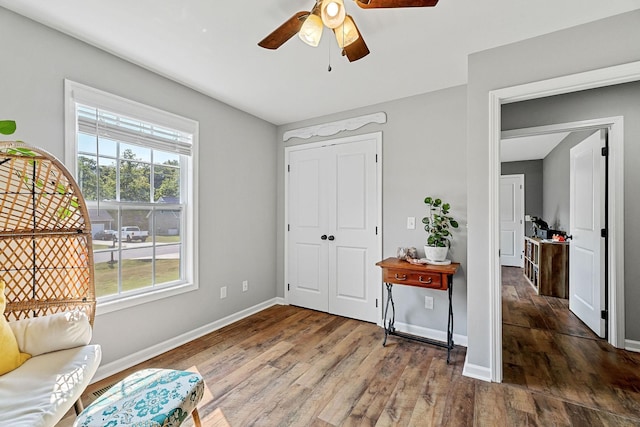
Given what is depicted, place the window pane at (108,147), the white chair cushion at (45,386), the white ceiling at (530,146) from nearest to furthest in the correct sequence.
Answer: the white chair cushion at (45,386)
the window pane at (108,147)
the white ceiling at (530,146)

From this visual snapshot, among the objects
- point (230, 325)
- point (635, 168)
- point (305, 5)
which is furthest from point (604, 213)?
point (230, 325)

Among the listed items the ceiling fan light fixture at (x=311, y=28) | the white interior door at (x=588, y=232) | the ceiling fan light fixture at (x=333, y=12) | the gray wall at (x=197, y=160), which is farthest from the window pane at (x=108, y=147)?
the white interior door at (x=588, y=232)

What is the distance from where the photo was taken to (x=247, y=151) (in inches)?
137

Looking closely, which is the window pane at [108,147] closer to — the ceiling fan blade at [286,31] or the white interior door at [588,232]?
the ceiling fan blade at [286,31]

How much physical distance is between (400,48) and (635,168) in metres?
2.45

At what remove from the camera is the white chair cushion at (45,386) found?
44.2 inches

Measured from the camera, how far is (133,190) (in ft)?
7.99

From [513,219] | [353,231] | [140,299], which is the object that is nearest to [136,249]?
[140,299]

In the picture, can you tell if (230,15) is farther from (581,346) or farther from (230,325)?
(581,346)

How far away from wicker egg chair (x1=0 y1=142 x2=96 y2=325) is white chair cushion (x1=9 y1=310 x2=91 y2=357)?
0.40 ft

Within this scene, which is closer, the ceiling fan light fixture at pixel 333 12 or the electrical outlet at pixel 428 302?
the ceiling fan light fixture at pixel 333 12

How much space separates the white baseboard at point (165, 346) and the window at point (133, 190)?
0.43 meters

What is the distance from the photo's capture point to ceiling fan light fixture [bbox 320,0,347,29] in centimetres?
133

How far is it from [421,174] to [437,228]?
0.60m
